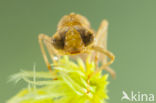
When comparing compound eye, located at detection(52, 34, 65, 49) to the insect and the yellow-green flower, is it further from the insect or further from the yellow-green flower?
the yellow-green flower

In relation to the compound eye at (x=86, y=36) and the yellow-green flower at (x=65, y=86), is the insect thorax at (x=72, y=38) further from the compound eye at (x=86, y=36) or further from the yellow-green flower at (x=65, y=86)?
the yellow-green flower at (x=65, y=86)

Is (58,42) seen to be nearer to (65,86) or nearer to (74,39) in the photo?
(74,39)

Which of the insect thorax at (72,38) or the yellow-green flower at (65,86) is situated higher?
the insect thorax at (72,38)

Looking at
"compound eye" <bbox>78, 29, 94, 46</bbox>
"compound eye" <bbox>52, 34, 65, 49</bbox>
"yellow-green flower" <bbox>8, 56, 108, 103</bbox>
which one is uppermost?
"compound eye" <bbox>52, 34, 65, 49</bbox>

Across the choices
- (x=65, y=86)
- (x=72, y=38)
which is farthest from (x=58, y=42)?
(x=65, y=86)

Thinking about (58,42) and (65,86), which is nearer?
(65,86)

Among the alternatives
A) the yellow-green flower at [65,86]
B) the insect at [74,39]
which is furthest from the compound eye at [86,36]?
the yellow-green flower at [65,86]

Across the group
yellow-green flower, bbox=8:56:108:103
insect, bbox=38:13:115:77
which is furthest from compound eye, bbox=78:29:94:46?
yellow-green flower, bbox=8:56:108:103

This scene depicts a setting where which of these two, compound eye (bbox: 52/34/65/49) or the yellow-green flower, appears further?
compound eye (bbox: 52/34/65/49)

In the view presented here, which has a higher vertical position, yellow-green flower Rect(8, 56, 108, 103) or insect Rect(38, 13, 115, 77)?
insect Rect(38, 13, 115, 77)
